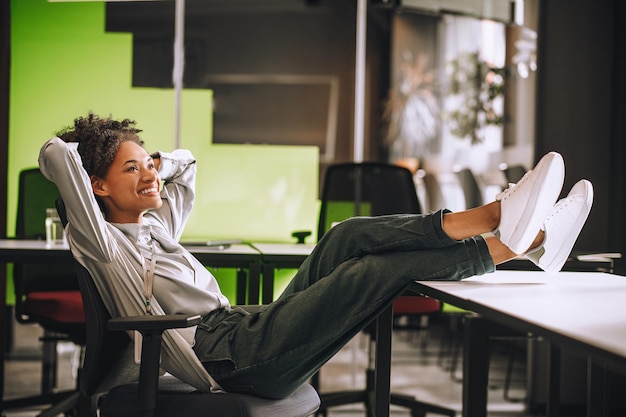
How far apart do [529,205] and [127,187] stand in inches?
38.1

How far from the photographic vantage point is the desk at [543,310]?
0.95 metres

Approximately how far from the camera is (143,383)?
4.72 feet

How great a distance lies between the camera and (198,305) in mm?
1801

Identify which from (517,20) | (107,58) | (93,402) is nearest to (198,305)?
(93,402)

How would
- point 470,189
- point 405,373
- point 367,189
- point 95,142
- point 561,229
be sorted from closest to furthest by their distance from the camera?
point 561,229 → point 95,142 → point 367,189 → point 405,373 → point 470,189

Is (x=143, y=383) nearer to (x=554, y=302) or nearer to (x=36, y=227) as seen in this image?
(x=554, y=302)

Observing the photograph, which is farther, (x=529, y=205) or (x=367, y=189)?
(x=367, y=189)

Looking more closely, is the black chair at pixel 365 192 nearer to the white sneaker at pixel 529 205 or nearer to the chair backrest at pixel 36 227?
the chair backrest at pixel 36 227

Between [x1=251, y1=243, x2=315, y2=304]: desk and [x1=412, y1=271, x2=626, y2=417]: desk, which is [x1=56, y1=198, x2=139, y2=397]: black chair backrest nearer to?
[x1=412, y1=271, x2=626, y2=417]: desk

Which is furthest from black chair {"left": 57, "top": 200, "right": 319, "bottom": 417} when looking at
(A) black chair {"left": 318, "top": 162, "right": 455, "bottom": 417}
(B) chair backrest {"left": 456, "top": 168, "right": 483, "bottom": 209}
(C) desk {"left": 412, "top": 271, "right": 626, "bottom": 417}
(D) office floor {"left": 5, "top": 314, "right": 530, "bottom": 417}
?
(B) chair backrest {"left": 456, "top": 168, "right": 483, "bottom": 209}

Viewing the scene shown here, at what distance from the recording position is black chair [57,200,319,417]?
1435 mm

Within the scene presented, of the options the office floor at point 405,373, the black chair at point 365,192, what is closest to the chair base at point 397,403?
the black chair at point 365,192

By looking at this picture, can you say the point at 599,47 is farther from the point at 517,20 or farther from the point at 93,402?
the point at 93,402

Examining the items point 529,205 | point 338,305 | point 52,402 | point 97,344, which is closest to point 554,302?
point 529,205
